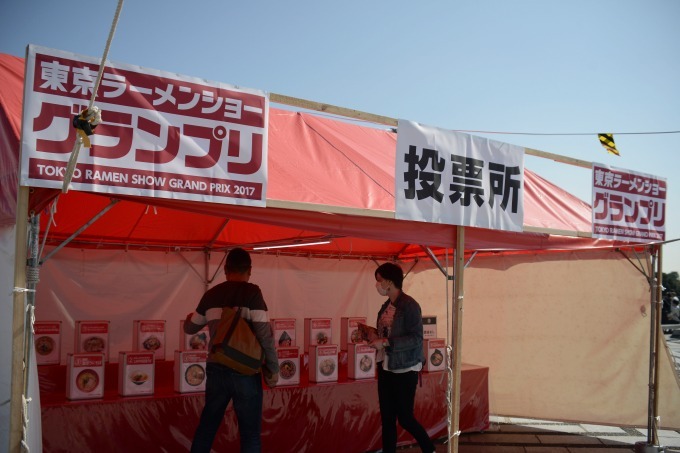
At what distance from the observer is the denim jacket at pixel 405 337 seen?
413cm

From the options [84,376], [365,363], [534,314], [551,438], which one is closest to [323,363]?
[365,363]

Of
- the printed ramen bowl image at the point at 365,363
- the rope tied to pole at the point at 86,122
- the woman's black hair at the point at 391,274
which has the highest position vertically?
the rope tied to pole at the point at 86,122

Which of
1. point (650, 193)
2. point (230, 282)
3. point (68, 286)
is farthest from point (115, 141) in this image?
point (650, 193)

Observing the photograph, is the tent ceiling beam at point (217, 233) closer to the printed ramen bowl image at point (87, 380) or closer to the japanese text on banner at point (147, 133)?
the printed ramen bowl image at point (87, 380)

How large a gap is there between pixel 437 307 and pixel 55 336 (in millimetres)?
4404

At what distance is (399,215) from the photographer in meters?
3.56

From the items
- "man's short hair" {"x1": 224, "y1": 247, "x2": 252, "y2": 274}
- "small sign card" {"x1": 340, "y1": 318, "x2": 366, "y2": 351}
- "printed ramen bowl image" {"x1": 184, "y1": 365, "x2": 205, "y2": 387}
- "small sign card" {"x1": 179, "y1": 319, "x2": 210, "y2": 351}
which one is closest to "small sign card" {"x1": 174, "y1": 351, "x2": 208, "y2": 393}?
"printed ramen bowl image" {"x1": 184, "y1": 365, "x2": 205, "y2": 387}

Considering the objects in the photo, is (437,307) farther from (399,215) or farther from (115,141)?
(115,141)

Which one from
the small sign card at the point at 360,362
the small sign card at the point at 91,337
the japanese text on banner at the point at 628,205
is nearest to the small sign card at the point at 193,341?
the small sign card at the point at 91,337

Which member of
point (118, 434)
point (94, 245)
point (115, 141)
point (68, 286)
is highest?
point (115, 141)

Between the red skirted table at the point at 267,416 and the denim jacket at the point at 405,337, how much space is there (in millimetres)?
764

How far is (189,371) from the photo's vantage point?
14.9ft

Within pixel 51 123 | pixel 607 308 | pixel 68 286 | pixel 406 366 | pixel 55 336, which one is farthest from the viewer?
pixel 607 308

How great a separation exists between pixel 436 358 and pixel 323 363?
4.15 ft
